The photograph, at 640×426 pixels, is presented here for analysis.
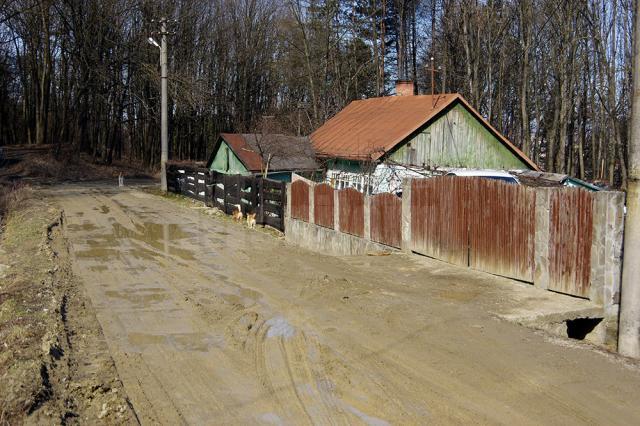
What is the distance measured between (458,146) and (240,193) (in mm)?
8769

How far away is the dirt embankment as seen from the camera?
16.9ft

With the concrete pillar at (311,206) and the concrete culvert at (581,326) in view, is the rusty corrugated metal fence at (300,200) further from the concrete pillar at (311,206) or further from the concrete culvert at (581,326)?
the concrete culvert at (581,326)

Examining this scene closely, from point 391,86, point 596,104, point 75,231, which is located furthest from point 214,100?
point 75,231

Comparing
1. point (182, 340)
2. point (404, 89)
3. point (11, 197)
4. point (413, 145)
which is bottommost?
point (182, 340)

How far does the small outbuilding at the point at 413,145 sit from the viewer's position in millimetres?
21734

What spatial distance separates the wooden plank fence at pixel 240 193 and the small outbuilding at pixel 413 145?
3606 mm

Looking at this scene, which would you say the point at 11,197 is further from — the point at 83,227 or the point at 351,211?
the point at 351,211

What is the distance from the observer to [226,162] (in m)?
27.4

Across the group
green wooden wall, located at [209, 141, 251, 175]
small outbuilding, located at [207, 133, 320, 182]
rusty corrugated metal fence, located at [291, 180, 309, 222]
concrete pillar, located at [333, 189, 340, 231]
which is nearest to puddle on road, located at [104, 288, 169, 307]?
concrete pillar, located at [333, 189, 340, 231]

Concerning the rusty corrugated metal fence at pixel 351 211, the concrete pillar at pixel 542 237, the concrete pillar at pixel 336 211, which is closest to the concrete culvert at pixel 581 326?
the concrete pillar at pixel 542 237

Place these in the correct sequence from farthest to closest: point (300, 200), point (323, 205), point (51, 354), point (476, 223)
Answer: point (300, 200) → point (323, 205) → point (476, 223) → point (51, 354)

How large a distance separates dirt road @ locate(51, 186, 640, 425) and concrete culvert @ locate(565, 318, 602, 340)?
2.90ft

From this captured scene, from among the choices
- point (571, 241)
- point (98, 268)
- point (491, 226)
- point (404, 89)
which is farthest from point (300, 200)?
point (404, 89)

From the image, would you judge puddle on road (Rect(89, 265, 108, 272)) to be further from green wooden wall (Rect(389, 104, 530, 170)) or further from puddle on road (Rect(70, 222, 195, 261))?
green wooden wall (Rect(389, 104, 530, 170))
